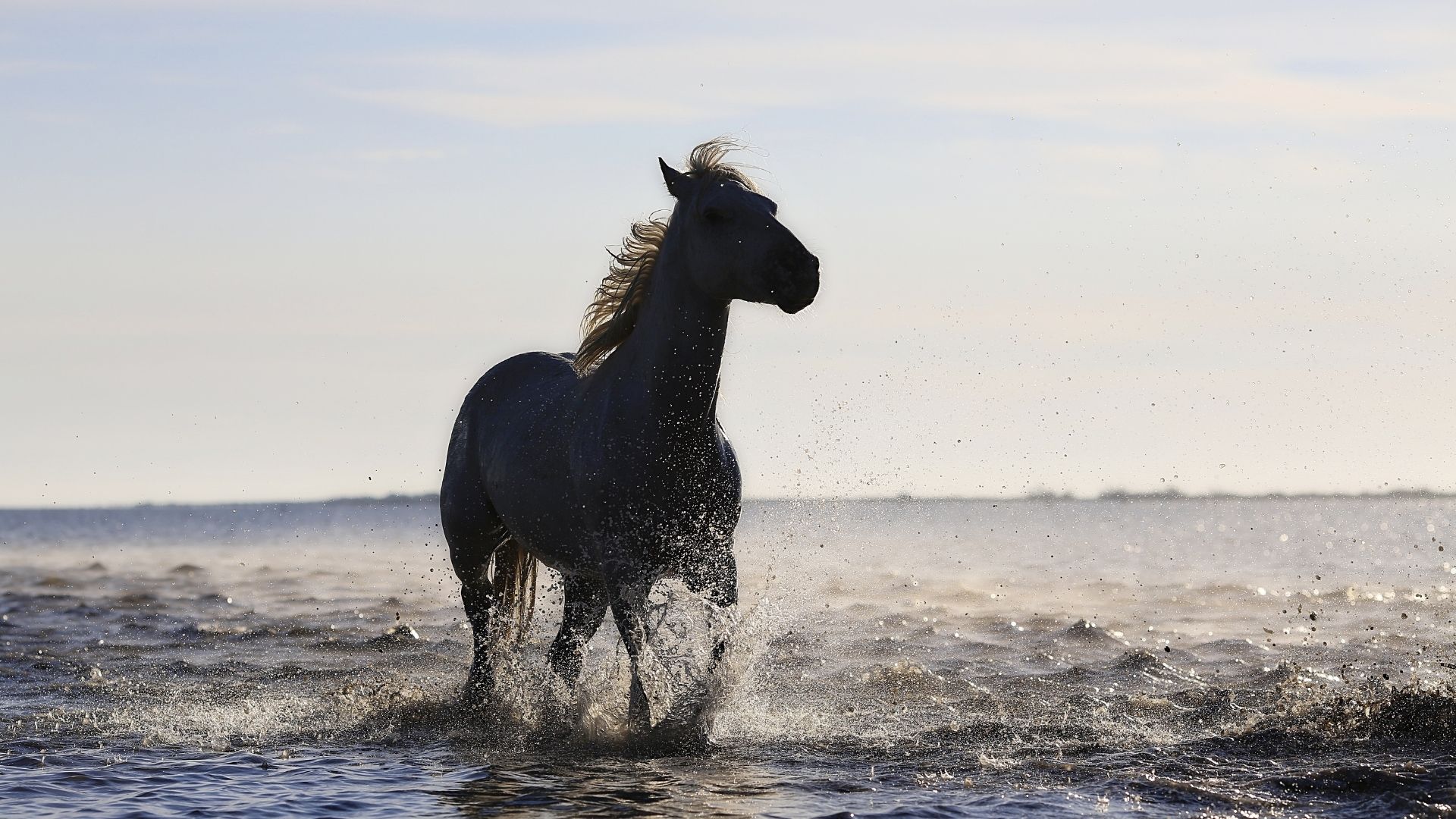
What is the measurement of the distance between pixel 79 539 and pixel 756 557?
40.8 metres

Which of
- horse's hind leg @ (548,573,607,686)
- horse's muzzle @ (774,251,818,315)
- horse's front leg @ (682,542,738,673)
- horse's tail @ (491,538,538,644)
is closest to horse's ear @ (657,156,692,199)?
horse's muzzle @ (774,251,818,315)

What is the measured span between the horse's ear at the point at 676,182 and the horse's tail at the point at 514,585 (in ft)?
11.2

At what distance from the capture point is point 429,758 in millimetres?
7852

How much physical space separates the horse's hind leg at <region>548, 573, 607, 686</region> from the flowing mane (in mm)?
1589

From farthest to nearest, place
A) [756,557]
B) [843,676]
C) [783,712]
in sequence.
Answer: [756,557] → [843,676] → [783,712]

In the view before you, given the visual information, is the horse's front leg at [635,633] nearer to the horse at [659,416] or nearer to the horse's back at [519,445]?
the horse at [659,416]

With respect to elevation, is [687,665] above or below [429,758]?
above

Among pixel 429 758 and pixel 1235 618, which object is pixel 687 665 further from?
pixel 1235 618

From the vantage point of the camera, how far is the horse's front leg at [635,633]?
7.46 meters

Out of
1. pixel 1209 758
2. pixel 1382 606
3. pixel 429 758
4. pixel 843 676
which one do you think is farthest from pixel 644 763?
pixel 1382 606

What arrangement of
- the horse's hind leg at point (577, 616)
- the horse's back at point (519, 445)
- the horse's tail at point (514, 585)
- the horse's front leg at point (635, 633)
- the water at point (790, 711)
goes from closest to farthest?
the water at point (790, 711) → the horse's front leg at point (635, 633) → the horse's back at point (519, 445) → the horse's hind leg at point (577, 616) → the horse's tail at point (514, 585)

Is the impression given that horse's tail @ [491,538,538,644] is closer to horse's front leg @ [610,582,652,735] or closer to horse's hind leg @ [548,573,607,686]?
horse's hind leg @ [548,573,607,686]

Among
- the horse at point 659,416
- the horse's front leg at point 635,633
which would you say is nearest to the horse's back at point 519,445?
the horse at point 659,416

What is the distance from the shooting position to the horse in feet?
23.1
